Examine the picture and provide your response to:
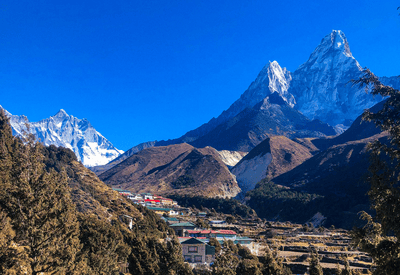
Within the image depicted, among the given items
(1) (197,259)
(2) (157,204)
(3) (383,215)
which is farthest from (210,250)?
(2) (157,204)

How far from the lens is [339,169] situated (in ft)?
536

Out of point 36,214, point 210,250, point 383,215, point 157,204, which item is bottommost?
point 210,250

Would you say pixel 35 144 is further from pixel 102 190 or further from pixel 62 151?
pixel 62 151

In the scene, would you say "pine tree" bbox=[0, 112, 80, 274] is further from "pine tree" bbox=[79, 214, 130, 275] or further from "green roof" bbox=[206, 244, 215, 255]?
"green roof" bbox=[206, 244, 215, 255]

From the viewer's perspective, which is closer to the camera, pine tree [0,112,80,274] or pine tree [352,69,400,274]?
pine tree [352,69,400,274]

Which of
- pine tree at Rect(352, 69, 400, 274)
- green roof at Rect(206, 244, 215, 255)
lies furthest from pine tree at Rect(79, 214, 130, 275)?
green roof at Rect(206, 244, 215, 255)

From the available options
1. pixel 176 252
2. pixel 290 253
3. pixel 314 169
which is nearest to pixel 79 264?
pixel 176 252

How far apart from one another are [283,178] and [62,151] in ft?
445

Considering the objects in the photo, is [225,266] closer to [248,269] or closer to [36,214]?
[248,269]

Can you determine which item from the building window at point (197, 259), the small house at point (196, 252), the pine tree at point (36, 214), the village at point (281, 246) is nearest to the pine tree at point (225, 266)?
the pine tree at point (36, 214)

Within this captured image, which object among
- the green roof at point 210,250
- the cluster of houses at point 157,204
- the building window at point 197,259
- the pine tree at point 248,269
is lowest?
the pine tree at point 248,269

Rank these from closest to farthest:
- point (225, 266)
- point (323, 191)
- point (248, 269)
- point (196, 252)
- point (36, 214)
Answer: point (36, 214), point (225, 266), point (248, 269), point (196, 252), point (323, 191)

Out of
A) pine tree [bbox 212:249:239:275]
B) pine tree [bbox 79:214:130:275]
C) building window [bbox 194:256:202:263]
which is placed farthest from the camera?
building window [bbox 194:256:202:263]

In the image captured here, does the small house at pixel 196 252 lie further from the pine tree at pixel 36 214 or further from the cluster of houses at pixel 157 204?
the cluster of houses at pixel 157 204
